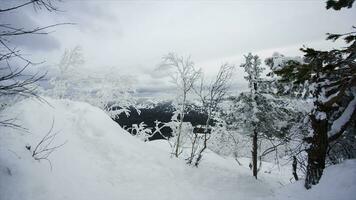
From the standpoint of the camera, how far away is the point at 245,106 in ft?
54.6

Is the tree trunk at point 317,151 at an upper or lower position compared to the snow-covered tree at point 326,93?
lower

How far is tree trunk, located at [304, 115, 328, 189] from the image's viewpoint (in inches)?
221

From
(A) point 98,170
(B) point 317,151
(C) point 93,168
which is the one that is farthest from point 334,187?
(C) point 93,168

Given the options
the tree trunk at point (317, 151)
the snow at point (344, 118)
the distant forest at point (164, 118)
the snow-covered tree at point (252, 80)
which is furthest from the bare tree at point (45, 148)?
the snow-covered tree at point (252, 80)

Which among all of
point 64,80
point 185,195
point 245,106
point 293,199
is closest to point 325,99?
point 293,199

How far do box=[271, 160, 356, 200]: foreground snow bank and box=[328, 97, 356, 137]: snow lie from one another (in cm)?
86

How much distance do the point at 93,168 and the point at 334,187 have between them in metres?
7.48

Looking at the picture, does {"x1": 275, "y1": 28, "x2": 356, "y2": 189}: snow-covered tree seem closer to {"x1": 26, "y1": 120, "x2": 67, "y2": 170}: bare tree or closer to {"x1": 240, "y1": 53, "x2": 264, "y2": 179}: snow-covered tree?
{"x1": 26, "y1": 120, "x2": 67, "y2": 170}: bare tree

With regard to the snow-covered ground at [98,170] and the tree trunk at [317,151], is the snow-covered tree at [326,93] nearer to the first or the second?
the tree trunk at [317,151]

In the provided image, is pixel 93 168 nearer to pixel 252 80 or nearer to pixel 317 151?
pixel 317 151

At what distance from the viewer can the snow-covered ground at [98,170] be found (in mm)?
6192

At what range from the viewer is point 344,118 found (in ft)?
16.7

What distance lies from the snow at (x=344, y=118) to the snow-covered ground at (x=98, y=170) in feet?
2.84

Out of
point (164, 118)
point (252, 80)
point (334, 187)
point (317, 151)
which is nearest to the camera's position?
point (334, 187)
